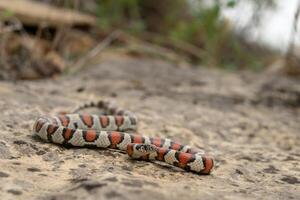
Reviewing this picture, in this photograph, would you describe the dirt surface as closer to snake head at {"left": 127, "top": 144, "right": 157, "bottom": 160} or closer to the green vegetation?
snake head at {"left": 127, "top": 144, "right": 157, "bottom": 160}

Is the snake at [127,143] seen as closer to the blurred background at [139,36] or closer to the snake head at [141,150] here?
the snake head at [141,150]

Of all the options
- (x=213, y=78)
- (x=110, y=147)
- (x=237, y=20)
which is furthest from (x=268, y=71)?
(x=110, y=147)

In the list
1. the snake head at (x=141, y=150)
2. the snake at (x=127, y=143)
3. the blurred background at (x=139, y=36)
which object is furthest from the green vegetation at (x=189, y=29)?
the snake head at (x=141, y=150)

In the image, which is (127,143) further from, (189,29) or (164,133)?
(189,29)

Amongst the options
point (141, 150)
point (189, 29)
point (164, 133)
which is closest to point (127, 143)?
point (141, 150)

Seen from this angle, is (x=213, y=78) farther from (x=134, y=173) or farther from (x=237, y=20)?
(x=134, y=173)

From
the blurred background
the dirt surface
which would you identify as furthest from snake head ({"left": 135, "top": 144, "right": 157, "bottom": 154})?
the blurred background

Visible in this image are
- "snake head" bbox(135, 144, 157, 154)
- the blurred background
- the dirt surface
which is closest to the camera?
the dirt surface
